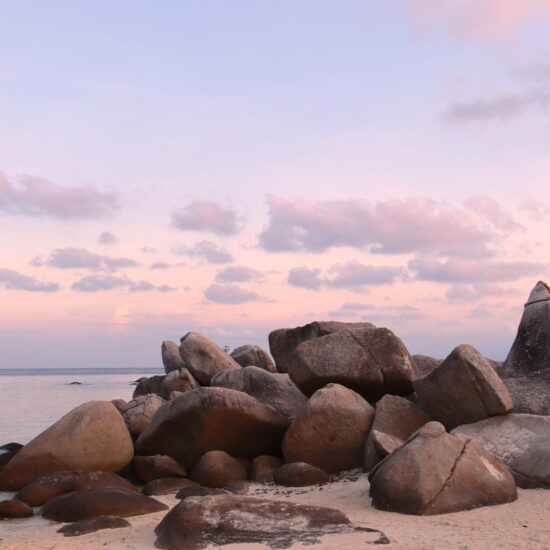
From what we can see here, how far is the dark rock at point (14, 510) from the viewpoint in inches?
430

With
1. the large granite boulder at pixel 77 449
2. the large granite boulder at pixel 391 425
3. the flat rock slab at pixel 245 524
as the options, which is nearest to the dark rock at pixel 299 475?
the large granite boulder at pixel 391 425

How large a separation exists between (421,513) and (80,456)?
6395 millimetres

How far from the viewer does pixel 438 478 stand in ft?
32.4

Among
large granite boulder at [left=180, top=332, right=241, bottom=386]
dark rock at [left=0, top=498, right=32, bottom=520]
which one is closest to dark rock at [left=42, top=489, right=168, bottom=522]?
dark rock at [left=0, top=498, right=32, bottom=520]

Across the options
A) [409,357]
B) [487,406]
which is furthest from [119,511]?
[409,357]

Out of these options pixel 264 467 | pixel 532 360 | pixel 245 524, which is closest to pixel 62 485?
pixel 264 467

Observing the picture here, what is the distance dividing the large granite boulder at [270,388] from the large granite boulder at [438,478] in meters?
4.72

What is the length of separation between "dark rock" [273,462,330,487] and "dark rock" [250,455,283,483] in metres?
0.53

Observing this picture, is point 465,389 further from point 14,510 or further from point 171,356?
point 171,356

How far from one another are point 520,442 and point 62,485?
6.98 meters

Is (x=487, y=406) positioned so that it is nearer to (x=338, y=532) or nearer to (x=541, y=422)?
(x=541, y=422)

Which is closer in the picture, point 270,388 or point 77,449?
point 77,449

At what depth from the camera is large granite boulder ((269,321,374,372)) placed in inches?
693

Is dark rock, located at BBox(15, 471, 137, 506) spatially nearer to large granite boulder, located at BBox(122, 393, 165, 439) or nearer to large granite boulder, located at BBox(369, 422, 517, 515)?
large granite boulder, located at BBox(122, 393, 165, 439)
